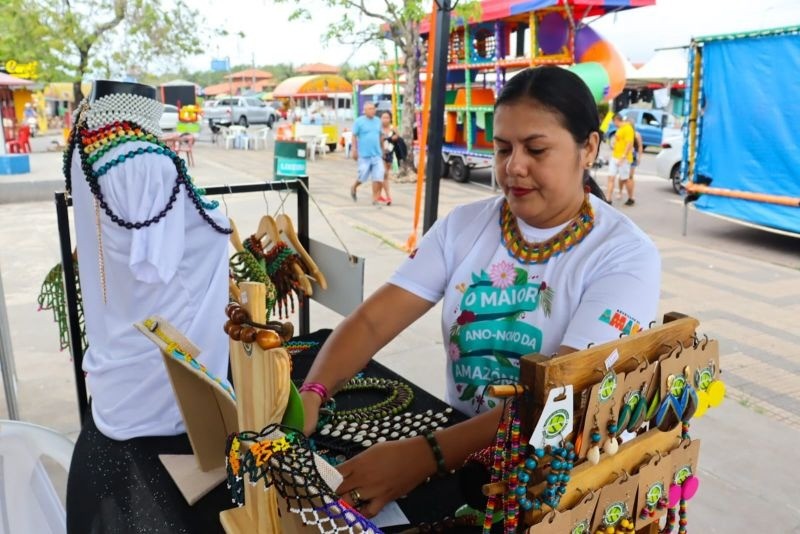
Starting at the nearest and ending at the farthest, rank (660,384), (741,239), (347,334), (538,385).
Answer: (538,385) < (660,384) < (347,334) < (741,239)

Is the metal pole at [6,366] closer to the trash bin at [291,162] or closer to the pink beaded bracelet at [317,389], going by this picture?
the trash bin at [291,162]

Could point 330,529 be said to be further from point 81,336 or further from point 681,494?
point 81,336

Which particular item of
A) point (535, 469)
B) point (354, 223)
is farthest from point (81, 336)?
point (354, 223)

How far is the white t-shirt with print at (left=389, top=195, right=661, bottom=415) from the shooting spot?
1.22 meters

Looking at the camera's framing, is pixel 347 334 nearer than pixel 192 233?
Yes

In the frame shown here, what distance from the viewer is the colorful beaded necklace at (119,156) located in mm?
1600

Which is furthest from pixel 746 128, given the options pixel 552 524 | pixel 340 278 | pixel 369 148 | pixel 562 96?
pixel 552 524

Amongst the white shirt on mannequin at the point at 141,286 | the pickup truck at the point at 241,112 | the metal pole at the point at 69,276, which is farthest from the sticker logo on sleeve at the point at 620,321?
the pickup truck at the point at 241,112

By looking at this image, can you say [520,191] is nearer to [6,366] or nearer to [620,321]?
[620,321]

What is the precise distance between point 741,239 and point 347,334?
7.72 meters

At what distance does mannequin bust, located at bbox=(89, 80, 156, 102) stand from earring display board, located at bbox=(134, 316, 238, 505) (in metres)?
0.71

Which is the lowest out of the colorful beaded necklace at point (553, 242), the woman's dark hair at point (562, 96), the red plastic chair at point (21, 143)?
the colorful beaded necklace at point (553, 242)

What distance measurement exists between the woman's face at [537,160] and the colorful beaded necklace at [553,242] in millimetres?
35

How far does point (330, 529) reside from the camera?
87 centimetres
